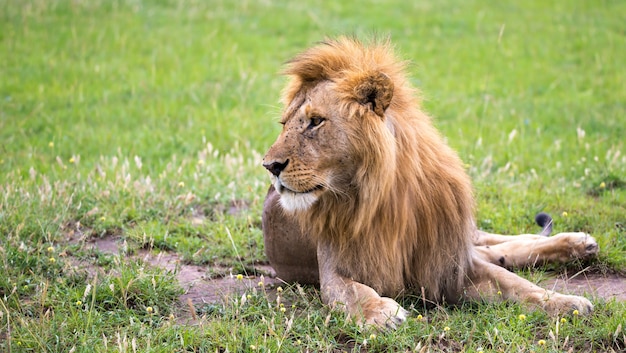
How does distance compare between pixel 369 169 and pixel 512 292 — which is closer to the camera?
pixel 369 169

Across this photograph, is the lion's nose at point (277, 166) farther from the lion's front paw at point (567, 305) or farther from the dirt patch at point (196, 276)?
the lion's front paw at point (567, 305)

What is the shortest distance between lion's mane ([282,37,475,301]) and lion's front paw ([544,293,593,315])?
1.53 feet

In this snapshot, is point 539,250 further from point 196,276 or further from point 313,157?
point 196,276

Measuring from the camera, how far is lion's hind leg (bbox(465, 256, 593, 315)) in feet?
12.9

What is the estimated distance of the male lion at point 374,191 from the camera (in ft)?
12.5

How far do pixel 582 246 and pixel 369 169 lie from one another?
61.6 inches

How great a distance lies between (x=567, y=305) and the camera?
3.92 m

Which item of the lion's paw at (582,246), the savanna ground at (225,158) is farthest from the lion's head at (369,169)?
the lion's paw at (582,246)

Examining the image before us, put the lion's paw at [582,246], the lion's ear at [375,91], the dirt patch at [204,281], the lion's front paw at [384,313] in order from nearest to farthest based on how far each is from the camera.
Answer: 1. the lion's front paw at [384,313]
2. the lion's ear at [375,91]
3. the dirt patch at [204,281]
4. the lion's paw at [582,246]

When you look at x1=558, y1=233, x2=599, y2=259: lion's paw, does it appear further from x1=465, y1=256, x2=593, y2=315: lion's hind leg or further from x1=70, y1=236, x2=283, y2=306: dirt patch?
x1=70, y1=236, x2=283, y2=306: dirt patch

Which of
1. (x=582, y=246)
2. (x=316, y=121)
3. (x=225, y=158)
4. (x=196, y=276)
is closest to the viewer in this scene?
(x=316, y=121)

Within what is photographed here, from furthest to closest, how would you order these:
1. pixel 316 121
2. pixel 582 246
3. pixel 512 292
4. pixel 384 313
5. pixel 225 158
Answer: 1. pixel 225 158
2. pixel 582 246
3. pixel 512 292
4. pixel 316 121
5. pixel 384 313

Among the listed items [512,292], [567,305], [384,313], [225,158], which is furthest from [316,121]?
[225,158]

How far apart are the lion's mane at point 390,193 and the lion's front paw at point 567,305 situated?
0.47 m
